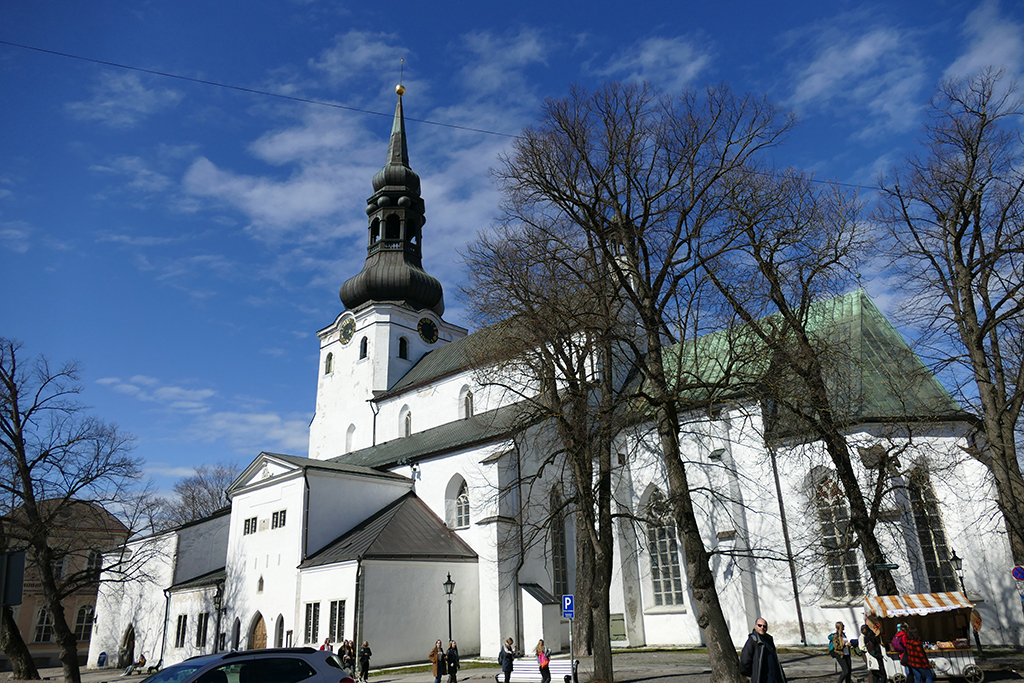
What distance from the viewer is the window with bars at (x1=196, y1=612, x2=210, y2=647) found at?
29.7 m

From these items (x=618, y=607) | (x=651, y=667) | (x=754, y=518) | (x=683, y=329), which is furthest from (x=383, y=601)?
(x=683, y=329)

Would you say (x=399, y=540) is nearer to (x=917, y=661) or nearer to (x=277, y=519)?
(x=277, y=519)

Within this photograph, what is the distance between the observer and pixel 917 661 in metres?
11.2

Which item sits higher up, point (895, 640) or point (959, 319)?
point (959, 319)

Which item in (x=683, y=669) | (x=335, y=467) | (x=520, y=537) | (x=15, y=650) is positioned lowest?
(x=683, y=669)

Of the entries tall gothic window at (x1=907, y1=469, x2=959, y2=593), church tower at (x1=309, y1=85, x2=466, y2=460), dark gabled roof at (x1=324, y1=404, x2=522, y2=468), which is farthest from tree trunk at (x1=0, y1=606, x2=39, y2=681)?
tall gothic window at (x1=907, y1=469, x2=959, y2=593)

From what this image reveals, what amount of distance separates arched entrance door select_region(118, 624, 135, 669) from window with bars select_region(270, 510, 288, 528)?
15270 millimetres

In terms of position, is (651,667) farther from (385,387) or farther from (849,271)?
(385,387)

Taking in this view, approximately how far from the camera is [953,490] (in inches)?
748

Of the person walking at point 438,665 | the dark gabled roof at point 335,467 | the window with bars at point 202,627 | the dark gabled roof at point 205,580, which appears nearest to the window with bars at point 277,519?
the dark gabled roof at point 335,467

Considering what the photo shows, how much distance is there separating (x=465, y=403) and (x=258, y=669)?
79.3 ft

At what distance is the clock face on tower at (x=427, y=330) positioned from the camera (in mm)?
38688

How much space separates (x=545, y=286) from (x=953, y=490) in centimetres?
1261

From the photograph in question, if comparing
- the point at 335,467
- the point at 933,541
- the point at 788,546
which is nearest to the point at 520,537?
the point at 788,546
